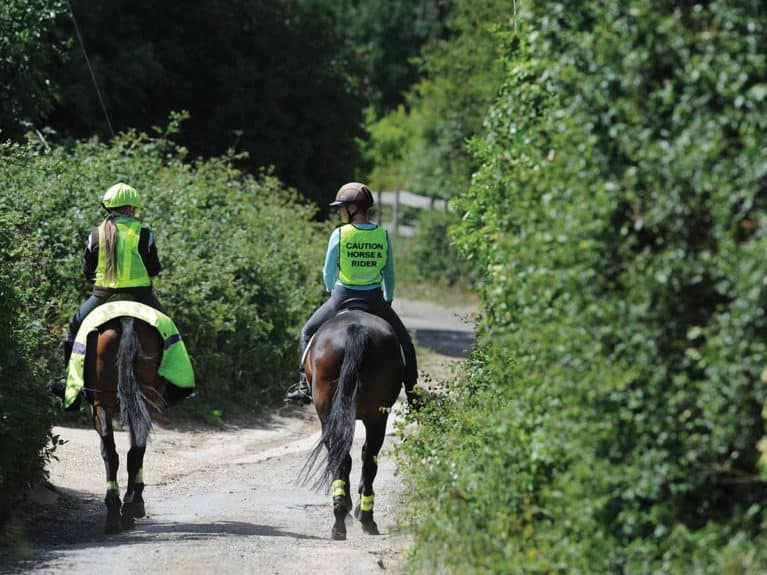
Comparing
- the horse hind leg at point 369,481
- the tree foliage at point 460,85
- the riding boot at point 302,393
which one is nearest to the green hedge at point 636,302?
the horse hind leg at point 369,481

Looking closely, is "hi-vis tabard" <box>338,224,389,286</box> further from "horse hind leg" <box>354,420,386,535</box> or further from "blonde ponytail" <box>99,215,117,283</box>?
"blonde ponytail" <box>99,215,117,283</box>

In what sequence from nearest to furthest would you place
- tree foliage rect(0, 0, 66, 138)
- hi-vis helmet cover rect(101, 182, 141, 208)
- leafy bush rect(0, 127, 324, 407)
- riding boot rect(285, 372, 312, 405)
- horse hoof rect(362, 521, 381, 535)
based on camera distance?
1. horse hoof rect(362, 521, 381, 535)
2. hi-vis helmet cover rect(101, 182, 141, 208)
3. riding boot rect(285, 372, 312, 405)
4. leafy bush rect(0, 127, 324, 407)
5. tree foliage rect(0, 0, 66, 138)

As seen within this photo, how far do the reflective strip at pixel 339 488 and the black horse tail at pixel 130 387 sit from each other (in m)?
1.52

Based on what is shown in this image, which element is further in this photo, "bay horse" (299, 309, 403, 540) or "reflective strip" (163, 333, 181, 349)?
"reflective strip" (163, 333, 181, 349)

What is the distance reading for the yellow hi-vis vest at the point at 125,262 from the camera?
10.5 m

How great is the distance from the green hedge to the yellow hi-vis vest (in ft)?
13.6

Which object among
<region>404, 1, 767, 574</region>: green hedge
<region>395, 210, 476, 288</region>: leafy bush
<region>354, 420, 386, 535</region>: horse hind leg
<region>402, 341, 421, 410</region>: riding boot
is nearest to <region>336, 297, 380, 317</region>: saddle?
<region>402, 341, 421, 410</region>: riding boot

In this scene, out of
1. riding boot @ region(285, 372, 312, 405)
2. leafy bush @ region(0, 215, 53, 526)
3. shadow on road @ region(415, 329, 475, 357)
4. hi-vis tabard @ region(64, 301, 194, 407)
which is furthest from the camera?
shadow on road @ region(415, 329, 475, 357)

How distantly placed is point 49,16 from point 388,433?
786 centimetres

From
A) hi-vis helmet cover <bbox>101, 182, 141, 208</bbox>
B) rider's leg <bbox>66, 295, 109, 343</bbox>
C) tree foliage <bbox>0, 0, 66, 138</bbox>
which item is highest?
tree foliage <bbox>0, 0, 66, 138</bbox>

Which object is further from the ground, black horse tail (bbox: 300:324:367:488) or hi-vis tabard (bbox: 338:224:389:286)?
hi-vis tabard (bbox: 338:224:389:286)

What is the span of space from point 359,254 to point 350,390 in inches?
51.9

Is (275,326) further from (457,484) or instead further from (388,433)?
(457,484)

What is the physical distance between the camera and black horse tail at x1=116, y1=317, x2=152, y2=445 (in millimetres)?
9984
